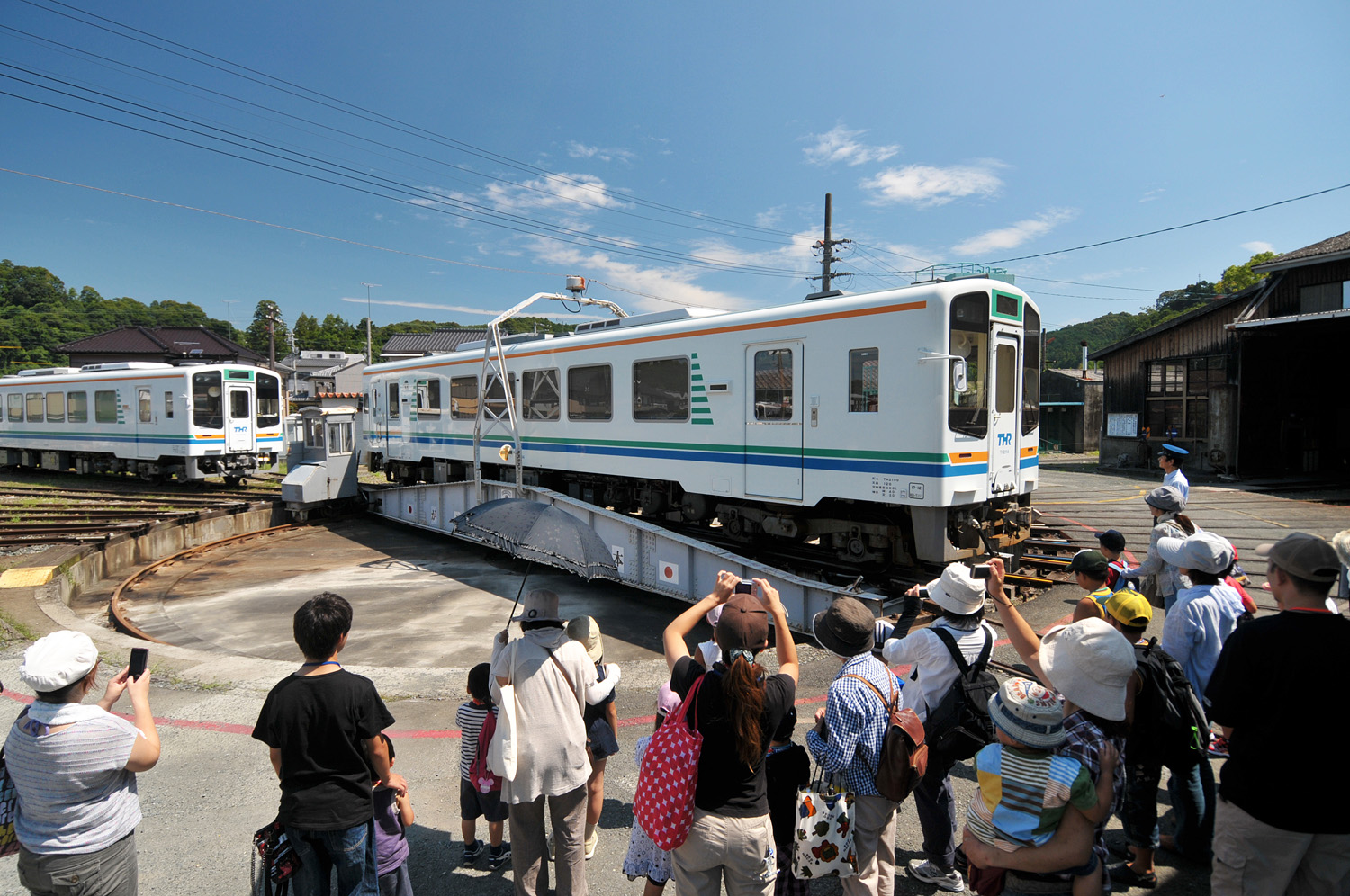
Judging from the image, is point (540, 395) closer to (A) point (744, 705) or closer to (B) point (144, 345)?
(A) point (744, 705)

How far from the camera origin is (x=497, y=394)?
13516mm

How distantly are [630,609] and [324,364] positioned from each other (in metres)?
66.9

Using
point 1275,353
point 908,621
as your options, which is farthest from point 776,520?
point 1275,353

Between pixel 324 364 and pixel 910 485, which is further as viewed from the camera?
pixel 324 364

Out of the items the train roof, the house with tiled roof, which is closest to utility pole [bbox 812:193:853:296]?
the train roof

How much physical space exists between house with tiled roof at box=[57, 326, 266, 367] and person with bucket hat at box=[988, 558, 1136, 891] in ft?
166

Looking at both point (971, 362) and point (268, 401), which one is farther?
point (268, 401)

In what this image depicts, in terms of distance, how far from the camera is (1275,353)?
22406 millimetres

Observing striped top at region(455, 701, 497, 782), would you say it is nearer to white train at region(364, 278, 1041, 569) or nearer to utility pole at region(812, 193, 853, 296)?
white train at region(364, 278, 1041, 569)

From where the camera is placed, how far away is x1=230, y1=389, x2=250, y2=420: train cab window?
65.1ft

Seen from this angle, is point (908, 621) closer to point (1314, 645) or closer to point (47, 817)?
point (1314, 645)

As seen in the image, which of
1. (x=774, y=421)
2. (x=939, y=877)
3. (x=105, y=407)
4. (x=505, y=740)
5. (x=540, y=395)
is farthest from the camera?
(x=105, y=407)

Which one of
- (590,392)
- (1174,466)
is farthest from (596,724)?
(590,392)

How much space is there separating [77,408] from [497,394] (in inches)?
682
